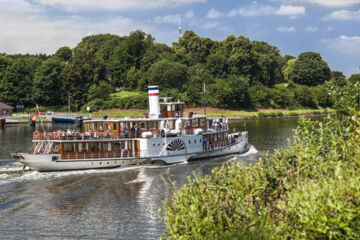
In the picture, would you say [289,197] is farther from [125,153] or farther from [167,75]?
[167,75]

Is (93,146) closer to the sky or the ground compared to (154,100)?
closer to the ground

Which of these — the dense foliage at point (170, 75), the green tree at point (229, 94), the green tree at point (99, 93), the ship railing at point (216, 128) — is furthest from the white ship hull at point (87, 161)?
the green tree at point (99, 93)

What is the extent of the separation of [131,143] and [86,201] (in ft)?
45.0

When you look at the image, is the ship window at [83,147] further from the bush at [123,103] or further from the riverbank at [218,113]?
the bush at [123,103]

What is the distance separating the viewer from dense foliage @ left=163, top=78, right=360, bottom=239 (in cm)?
1338

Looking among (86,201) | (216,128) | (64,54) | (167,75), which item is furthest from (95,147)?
(64,54)

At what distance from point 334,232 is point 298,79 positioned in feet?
496

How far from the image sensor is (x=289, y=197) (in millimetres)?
15125

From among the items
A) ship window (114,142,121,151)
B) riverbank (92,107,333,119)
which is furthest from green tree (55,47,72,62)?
ship window (114,142,121,151)

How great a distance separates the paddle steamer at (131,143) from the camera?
4164cm

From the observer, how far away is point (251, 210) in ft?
51.6

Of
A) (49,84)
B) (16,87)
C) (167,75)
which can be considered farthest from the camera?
(49,84)

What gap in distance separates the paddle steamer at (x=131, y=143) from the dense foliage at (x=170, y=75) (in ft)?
210

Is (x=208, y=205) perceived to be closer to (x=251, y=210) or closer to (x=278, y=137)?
(x=251, y=210)
